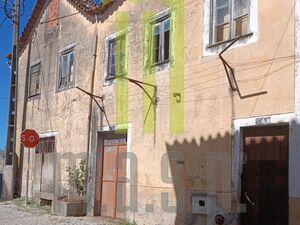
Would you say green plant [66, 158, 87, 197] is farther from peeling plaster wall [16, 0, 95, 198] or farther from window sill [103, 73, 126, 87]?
window sill [103, 73, 126, 87]

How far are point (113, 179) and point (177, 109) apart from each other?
10.6 ft

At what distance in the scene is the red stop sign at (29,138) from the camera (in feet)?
50.5

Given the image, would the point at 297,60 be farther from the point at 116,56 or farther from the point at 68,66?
the point at 68,66

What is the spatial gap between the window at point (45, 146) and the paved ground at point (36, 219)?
2.29 m

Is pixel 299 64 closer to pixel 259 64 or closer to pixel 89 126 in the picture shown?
pixel 259 64

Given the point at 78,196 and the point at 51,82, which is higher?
the point at 51,82

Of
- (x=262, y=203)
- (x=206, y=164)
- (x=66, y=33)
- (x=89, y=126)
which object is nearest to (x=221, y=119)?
(x=206, y=164)

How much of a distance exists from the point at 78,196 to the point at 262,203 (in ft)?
20.8

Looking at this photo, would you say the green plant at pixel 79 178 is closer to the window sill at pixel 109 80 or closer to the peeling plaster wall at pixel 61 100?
the peeling plaster wall at pixel 61 100

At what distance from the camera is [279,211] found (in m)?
8.09

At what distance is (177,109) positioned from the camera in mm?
10172

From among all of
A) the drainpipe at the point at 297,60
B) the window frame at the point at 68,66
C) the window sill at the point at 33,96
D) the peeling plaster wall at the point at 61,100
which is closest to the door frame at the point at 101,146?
the peeling plaster wall at the point at 61,100

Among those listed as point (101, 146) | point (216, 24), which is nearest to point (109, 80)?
point (101, 146)

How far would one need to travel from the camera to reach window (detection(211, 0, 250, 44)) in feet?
28.9
